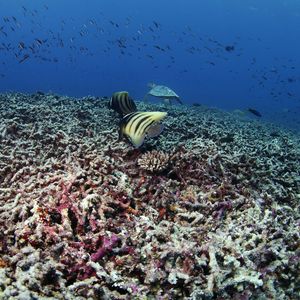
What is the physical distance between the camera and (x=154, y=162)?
5.09 meters

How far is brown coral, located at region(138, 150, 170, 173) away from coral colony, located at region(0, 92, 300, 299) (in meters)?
0.02

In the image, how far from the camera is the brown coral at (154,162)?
199 inches

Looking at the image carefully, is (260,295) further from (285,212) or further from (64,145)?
→ (64,145)

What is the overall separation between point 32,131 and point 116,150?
176 centimetres

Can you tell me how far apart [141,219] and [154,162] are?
4.35 feet

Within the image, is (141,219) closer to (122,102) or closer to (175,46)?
(122,102)

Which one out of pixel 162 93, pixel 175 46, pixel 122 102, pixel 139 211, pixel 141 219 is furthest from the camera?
pixel 175 46

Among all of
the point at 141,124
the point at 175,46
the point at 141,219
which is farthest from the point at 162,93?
the point at 175,46

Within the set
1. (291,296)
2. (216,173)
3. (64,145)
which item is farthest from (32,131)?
(291,296)

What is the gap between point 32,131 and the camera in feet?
20.4

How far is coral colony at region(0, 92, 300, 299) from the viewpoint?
3088 mm

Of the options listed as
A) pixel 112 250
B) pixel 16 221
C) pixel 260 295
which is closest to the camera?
pixel 260 295

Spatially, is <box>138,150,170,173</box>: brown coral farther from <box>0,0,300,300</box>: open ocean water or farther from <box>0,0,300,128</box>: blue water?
<box>0,0,300,128</box>: blue water

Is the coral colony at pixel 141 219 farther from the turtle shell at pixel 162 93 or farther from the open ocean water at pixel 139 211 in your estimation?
the turtle shell at pixel 162 93
